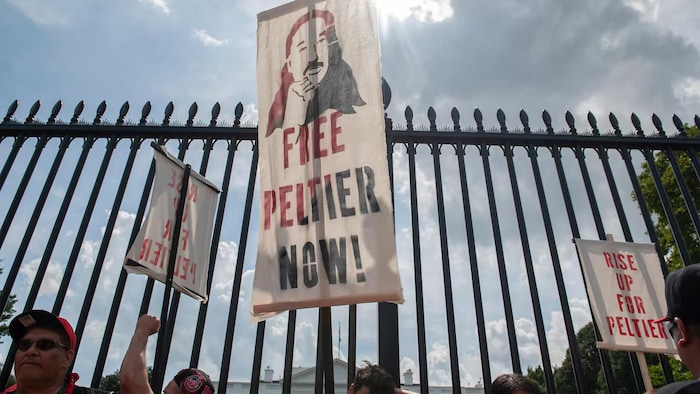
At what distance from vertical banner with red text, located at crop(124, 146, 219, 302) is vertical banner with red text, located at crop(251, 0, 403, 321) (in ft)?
4.51

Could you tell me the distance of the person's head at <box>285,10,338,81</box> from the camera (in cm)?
289

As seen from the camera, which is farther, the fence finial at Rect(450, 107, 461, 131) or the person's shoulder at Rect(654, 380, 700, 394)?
the fence finial at Rect(450, 107, 461, 131)

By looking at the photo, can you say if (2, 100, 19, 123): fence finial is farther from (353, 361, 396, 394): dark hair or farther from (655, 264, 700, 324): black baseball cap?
(655, 264, 700, 324): black baseball cap

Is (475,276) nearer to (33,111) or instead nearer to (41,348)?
(41,348)

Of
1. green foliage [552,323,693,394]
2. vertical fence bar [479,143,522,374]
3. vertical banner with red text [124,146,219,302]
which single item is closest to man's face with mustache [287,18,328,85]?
vertical banner with red text [124,146,219,302]

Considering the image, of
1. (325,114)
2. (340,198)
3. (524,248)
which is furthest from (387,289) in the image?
(524,248)

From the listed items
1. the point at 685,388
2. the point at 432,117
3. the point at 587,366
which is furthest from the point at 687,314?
the point at 587,366

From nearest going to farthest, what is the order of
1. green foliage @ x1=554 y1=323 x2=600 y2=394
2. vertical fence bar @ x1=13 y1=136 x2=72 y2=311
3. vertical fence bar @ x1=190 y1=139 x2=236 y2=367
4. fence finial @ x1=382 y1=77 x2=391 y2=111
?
vertical fence bar @ x1=190 y1=139 x2=236 y2=367, vertical fence bar @ x1=13 y1=136 x2=72 y2=311, fence finial @ x1=382 y1=77 x2=391 y2=111, green foliage @ x1=554 y1=323 x2=600 y2=394

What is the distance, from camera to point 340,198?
2.52 metres

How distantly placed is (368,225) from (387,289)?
342mm

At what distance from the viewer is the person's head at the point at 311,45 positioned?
9.48 ft

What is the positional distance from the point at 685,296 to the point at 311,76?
85.0 inches

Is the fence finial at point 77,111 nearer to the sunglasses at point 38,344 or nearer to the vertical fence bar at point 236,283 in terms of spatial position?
the vertical fence bar at point 236,283

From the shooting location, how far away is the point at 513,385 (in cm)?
261
